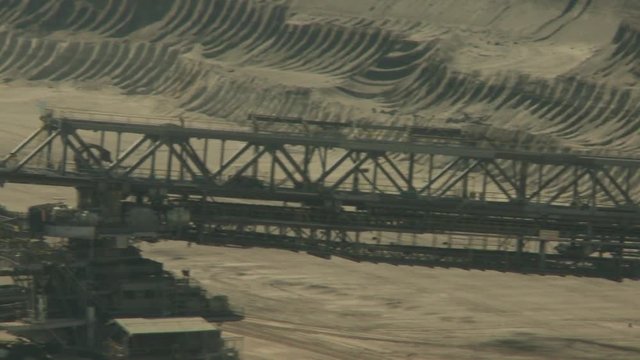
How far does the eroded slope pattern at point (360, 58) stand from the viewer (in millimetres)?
122875

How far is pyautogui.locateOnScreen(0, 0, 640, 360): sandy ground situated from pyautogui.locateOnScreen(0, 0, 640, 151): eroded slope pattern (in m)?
0.17

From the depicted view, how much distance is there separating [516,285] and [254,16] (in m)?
70.9

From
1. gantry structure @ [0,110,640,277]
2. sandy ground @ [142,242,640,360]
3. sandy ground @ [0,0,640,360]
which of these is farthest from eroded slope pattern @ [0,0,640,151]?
gantry structure @ [0,110,640,277]

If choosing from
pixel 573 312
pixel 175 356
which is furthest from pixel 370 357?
pixel 573 312

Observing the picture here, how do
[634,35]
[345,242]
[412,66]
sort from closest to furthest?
[345,242], [634,35], [412,66]

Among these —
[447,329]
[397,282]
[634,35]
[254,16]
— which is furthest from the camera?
[254,16]

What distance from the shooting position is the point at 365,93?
441 ft

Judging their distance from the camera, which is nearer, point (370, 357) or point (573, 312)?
point (370, 357)

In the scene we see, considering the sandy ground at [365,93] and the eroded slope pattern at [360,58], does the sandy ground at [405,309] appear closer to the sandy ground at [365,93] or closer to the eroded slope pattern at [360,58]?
the sandy ground at [365,93]

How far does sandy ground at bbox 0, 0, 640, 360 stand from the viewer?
77.4 metres

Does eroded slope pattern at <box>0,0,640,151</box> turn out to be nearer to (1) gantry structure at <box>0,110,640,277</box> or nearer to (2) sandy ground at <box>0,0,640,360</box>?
(2) sandy ground at <box>0,0,640,360</box>

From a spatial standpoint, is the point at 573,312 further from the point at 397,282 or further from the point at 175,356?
the point at 175,356

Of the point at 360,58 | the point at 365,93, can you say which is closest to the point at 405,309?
the point at 365,93

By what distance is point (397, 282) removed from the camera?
86.6 metres
